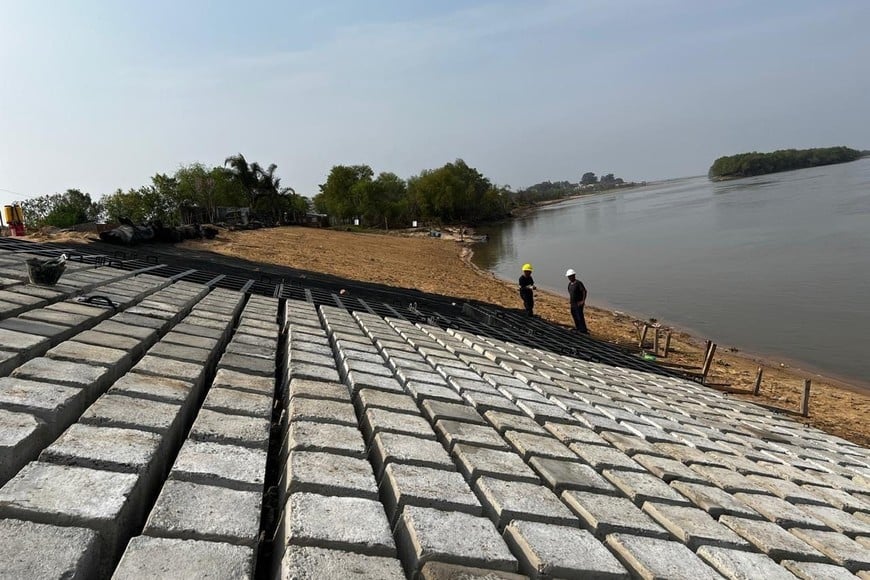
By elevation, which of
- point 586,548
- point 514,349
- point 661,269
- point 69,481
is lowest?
point 661,269

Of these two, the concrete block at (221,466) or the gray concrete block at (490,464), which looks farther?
the gray concrete block at (490,464)

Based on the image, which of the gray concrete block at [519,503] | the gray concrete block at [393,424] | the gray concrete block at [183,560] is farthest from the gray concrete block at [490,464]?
the gray concrete block at [183,560]

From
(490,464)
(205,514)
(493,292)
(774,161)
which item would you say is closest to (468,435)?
(490,464)

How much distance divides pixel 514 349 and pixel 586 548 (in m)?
4.79

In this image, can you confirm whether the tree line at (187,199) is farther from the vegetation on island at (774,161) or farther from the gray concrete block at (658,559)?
the vegetation on island at (774,161)

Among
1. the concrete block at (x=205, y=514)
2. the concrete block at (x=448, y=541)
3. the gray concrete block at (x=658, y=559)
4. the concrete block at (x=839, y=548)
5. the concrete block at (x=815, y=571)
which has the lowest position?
the concrete block at (x=839, y=548)

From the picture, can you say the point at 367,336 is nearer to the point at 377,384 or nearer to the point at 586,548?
the point at 377,384

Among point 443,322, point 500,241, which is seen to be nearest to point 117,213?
point 500,241

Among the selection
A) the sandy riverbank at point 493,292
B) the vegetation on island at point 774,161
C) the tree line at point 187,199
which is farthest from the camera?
the vegetation on island at point 774,161

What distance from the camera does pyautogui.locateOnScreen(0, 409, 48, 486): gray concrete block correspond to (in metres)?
1.75

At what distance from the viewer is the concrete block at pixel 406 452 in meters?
2.30

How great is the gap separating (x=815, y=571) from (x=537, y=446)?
126 centimetres

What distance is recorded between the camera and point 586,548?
6.28 feet

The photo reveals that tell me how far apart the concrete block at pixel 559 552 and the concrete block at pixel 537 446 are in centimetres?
75
